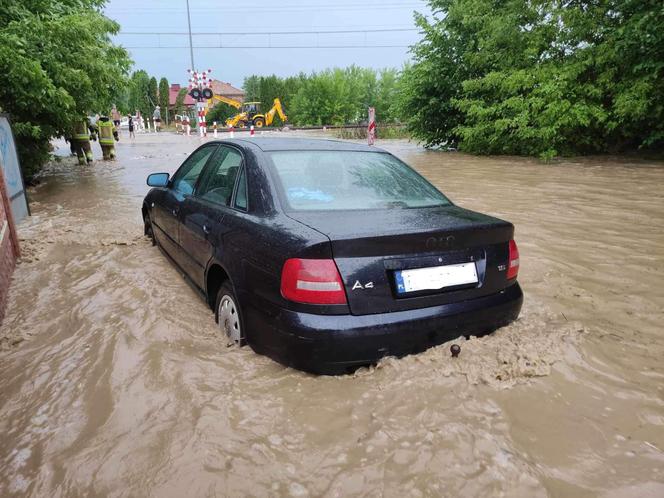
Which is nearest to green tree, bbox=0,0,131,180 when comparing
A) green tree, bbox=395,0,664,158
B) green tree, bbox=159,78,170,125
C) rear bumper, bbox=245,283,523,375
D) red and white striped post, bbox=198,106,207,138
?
rear bumper, bbox=245,283,523,375

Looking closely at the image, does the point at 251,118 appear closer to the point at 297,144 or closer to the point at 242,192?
the point at 297,144

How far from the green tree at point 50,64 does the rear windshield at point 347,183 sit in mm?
5854

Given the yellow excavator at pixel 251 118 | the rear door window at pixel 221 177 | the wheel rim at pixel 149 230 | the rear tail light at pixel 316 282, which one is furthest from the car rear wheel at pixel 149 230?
the yellow excavator at pixel 251 118

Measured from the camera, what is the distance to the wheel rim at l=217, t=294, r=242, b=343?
2.80 metres

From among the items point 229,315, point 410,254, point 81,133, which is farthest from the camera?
point 81,133

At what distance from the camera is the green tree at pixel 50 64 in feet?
22.8

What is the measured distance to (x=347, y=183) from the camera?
299 centimetres

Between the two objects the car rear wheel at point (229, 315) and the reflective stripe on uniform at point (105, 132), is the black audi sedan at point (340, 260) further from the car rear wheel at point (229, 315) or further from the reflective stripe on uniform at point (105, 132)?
the reflective stripe on uniform at point (105, 132)

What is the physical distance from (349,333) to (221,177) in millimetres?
1699

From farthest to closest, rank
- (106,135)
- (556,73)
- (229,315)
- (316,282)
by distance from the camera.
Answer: (106,135)
(556,73)
(229,315)
(316,282)

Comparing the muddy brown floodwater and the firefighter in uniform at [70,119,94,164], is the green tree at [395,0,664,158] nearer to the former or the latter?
the muddy brown floodwater

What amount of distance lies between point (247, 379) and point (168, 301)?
1.53m

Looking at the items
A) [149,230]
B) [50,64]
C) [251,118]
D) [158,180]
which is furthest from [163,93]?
[158,180]

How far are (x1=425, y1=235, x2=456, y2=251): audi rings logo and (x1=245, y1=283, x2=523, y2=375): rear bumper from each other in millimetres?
314
